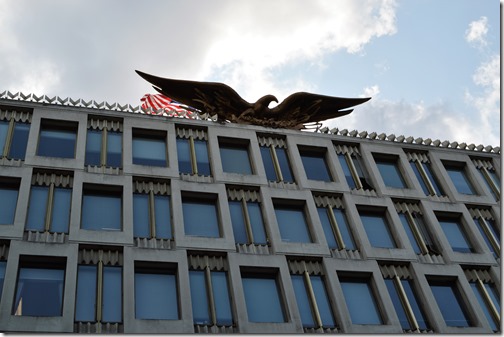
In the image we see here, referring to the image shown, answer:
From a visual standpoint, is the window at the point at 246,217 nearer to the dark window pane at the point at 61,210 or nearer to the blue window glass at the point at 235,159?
the blue window glass at the point at 235,159

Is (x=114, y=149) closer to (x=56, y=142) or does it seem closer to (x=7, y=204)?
(x=56, y=142)

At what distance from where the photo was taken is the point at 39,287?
26234 mm

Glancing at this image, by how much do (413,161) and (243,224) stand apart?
12.8m

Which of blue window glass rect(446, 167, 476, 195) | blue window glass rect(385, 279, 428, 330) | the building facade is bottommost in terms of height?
blue window glass rect(385, 279, 428, 330)

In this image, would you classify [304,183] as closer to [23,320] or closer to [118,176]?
[118,176]

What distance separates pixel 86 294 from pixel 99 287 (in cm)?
58

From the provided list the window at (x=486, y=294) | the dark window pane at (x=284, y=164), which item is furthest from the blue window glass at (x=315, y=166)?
the window at (x=486, y=294)

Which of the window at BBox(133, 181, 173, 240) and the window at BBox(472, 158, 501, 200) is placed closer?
the window at BBox(133, 181, 173, 240)

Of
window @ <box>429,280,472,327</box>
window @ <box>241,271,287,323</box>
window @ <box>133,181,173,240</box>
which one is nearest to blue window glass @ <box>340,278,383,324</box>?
window @ <box>241,271,287,323</box>

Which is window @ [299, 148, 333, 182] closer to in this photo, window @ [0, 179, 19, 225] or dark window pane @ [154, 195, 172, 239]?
dark window pane @ [154, 195, 172, 239]

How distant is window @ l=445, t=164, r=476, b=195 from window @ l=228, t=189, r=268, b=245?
13.3 metres

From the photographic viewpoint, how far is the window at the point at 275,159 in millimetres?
34469

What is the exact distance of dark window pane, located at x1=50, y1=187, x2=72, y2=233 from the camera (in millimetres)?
28348

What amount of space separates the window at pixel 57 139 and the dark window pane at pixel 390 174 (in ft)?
56.9
